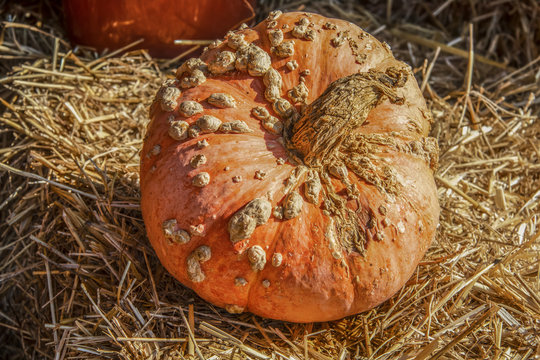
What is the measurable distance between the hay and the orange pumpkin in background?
0.13 m

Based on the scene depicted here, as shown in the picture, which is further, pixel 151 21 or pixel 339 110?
pixel 151 21

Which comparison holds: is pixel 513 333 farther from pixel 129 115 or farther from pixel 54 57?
pixel 54 57

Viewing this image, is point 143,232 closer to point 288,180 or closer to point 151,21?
point 288,180

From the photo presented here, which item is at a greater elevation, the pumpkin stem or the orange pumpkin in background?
the pumpkin stem

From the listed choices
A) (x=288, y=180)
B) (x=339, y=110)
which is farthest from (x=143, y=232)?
(x=339, y=110)

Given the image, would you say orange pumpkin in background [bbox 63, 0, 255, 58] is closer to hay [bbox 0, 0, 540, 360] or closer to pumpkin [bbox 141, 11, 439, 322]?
hay [bbox 0, 0, 540, 360]

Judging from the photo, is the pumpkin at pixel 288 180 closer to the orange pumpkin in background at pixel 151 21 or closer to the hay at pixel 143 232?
the hay at pixel 143 232

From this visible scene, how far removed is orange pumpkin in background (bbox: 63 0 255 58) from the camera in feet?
11.2

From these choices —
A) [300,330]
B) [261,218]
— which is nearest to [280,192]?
[261,218]

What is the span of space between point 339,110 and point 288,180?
1.13 ft

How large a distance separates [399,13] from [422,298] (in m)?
2.95

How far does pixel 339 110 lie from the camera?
2014 mm

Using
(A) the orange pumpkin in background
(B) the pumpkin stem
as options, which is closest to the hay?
(A) the orange pumpkin in background

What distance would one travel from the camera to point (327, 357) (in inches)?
85.1
